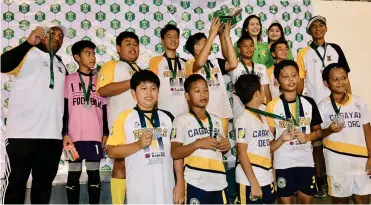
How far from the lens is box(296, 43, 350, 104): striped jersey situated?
3.95 m

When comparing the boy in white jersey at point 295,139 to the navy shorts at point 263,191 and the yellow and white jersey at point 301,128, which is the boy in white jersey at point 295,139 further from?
the navy shorts at point 263,191

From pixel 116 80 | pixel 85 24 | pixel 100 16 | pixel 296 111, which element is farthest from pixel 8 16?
pixel 296 111

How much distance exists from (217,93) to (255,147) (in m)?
0.73

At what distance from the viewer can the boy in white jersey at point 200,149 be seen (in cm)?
271

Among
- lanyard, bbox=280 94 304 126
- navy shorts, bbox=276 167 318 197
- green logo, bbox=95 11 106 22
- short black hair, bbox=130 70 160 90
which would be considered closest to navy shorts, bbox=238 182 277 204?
navy shorts, bbox=276 167 318 197

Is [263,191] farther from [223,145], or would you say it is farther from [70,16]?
[70,16]

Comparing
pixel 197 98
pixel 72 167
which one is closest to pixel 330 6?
pixel 197 98

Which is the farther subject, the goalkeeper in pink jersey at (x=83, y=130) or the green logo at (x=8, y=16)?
the green logo at (x=8, y=16)

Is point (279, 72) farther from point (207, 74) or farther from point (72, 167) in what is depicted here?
point (72, 167)

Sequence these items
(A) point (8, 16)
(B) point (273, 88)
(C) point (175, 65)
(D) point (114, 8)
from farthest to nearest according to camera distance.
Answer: (D) point (114, 8) → (A) point (8, 16) → (B) point (273, 88) → (C) point (175, 65)

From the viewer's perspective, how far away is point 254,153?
2.93 meters

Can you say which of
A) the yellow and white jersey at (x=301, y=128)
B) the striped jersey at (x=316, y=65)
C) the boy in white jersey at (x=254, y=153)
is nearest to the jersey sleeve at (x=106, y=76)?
the boy in white jersey at (x=254, y=153)

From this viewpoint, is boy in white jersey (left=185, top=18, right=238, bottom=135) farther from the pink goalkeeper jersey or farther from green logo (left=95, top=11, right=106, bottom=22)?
green logo (left=95, top=11, right=106, bottom=22)

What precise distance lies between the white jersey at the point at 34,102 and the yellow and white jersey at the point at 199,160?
93 cm
